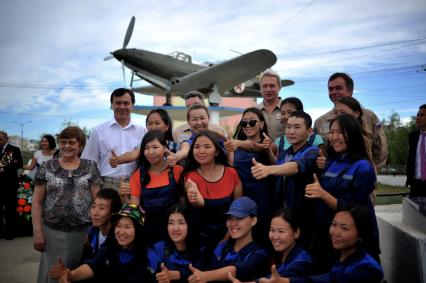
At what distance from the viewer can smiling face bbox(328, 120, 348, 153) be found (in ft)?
8.85

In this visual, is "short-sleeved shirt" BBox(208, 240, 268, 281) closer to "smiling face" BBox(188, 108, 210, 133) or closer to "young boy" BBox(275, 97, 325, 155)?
"young boy" BBox(275, 97, 325, 155)

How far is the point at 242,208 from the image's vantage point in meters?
2.76

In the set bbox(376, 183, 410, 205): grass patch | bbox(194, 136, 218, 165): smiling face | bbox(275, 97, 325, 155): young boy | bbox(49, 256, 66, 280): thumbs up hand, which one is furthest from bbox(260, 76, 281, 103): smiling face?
bbox(376, 183, 410, 205): grass patch

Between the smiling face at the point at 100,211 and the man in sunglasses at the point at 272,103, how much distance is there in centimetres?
186

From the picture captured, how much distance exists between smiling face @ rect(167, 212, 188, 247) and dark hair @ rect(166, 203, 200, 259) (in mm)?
28

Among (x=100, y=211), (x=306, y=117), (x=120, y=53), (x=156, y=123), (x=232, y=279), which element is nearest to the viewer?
(x=232, y=279)

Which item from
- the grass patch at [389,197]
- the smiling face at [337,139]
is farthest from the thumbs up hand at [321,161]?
the grass patch at [389,197]

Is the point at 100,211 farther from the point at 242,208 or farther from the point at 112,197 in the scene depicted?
the point at 242,208

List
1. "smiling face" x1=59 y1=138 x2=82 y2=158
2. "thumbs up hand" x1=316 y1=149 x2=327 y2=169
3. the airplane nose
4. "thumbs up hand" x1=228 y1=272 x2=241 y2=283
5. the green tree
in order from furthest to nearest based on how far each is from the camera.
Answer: the green tree, the airplane nose, "smiling face" x1=59 y1=138 x2=82 y2=158, "thumbs up hand" x1=316 y1=149 x2=327 y2=169, "thumbs up hand" x1=228 y1=272 x2=241 y2=283

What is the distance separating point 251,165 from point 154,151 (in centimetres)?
86

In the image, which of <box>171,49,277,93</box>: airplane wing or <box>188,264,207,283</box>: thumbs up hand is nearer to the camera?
<box>188,264,207,283</box>: thumbs up hand

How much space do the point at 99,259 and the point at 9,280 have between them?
2.15 meters

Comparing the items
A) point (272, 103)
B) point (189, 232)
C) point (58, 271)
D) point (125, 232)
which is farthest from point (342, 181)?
point (58, 271)

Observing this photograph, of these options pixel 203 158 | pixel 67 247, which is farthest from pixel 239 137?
pixel 67 247
